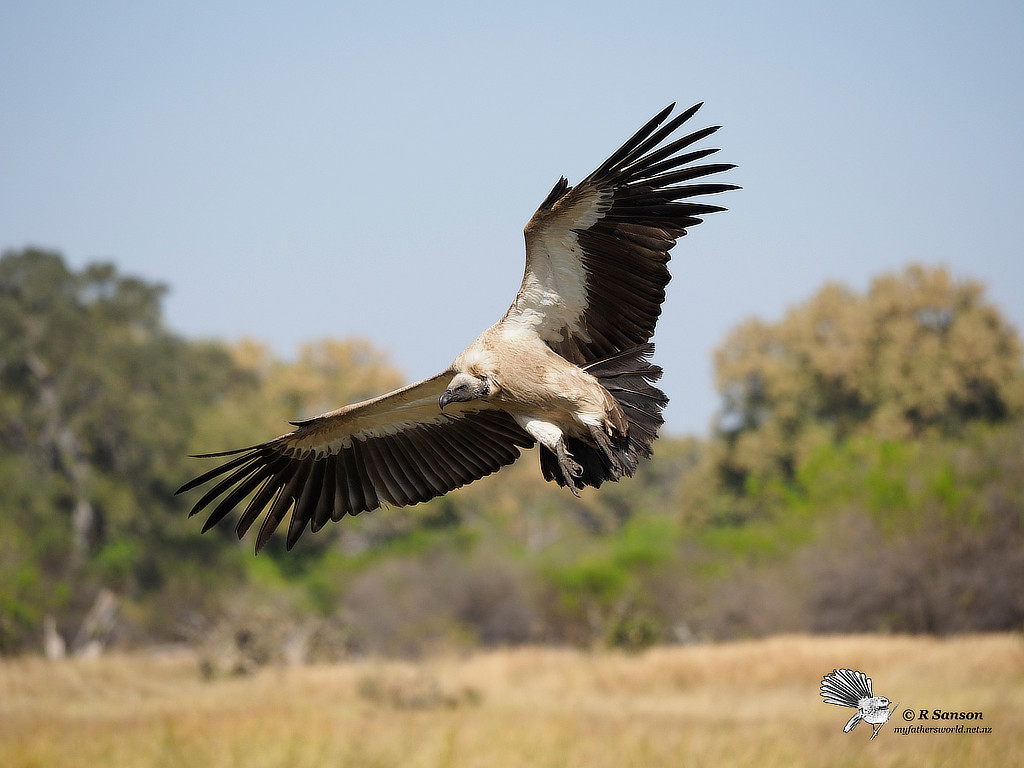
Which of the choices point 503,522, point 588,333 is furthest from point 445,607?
point 588,333

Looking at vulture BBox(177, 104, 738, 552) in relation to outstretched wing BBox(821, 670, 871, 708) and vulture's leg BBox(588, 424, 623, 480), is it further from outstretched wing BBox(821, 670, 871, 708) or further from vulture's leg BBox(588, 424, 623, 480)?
outstretched wing BBox(821, 670, 871, 708)

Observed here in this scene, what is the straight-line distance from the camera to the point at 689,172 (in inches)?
260

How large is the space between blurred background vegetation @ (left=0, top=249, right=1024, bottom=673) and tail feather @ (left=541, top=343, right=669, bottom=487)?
18.6 metres

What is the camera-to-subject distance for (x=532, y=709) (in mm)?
17922

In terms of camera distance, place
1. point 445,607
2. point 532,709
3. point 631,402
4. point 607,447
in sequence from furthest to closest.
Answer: point 445,607 → point 532,709 → point 631,402 → point 607,447

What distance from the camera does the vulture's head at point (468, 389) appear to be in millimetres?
6824

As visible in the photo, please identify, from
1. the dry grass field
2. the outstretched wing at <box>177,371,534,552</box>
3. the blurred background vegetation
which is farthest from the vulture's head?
the blurred background vegetation

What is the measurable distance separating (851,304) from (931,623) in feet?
59.4

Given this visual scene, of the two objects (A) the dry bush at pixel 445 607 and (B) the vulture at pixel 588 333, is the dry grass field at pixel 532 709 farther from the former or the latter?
(B) the vulture at pixel 588 333

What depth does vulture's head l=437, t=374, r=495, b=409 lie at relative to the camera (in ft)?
22.4

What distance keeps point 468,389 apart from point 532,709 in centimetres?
1221

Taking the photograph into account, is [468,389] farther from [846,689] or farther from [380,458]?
[846,689]

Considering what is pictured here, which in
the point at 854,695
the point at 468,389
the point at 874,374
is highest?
the point at 874,374

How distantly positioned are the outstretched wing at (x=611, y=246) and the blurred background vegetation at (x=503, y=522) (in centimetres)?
1847
